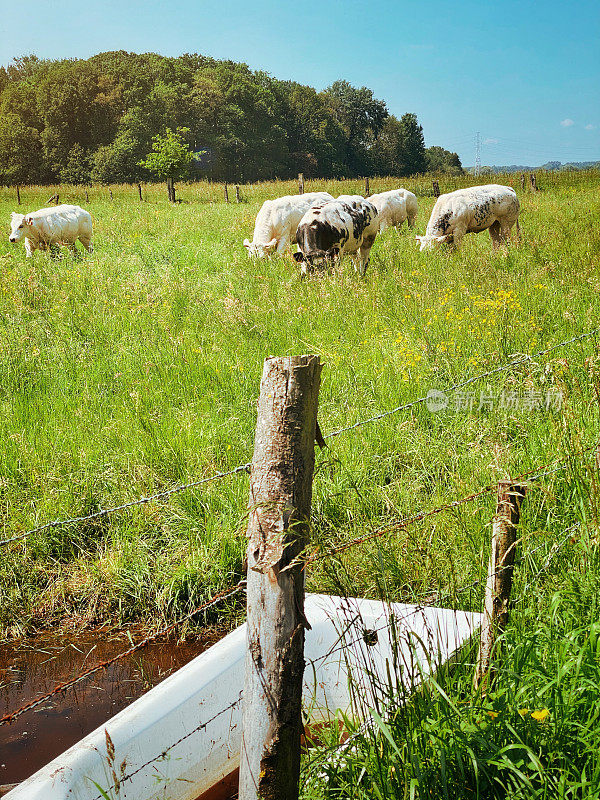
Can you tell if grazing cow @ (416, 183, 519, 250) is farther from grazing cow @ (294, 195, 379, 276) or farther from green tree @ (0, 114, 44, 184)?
green tree @ (0, 114, 44, 184)

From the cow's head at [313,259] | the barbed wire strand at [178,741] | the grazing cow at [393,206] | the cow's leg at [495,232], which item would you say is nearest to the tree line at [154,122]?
the grazing cow at [393,206]

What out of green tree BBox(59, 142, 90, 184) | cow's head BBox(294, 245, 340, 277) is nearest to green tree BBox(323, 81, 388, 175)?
green tree BBox(59, 142, 90, 184)

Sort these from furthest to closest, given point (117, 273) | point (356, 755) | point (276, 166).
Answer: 1. point (276, 166)
2. point (117, 273)
3. point (356, 755)

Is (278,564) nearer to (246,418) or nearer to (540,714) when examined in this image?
(540,714)

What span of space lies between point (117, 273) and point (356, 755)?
9852 mm

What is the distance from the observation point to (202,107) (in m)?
67.6

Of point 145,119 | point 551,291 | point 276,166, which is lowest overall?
point 551,291

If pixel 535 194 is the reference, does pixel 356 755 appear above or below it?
below

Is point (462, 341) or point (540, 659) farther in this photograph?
point (462, 341)

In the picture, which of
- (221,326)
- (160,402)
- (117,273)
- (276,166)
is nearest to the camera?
(160,402)

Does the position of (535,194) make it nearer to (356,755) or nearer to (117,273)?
(117,273)

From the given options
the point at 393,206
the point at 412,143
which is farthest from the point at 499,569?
the point at 412,143

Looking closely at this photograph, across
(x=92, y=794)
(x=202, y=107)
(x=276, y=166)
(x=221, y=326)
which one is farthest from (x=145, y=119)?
(x=92, y=794)

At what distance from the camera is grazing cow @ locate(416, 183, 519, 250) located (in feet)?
38.1
